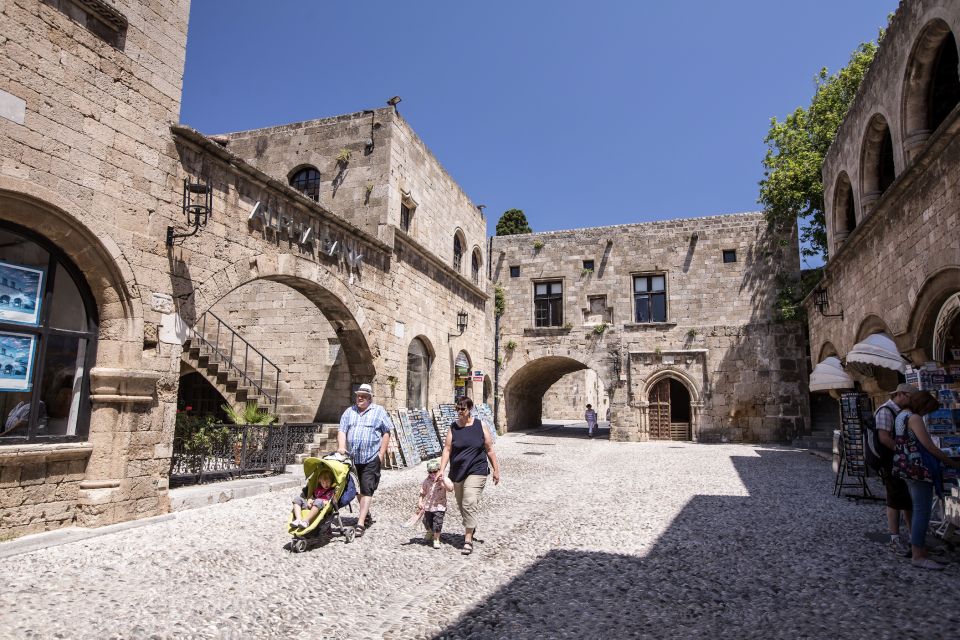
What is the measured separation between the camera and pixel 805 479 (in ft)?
33.1

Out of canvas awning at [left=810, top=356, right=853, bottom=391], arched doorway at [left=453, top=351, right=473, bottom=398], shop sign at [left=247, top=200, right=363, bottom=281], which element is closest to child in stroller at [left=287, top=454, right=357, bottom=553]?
shop sign at [left=247, top=200, right=363, bottom=281]

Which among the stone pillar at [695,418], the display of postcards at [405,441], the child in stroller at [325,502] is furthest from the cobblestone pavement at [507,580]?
the stone pillar at [695,418]

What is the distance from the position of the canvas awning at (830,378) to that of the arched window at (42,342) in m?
11.0

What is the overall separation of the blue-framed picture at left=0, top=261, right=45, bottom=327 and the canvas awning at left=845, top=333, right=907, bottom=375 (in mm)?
10454

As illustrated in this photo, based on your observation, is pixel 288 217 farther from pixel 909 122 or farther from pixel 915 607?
pixel 909 122

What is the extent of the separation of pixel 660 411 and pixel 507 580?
1693cm

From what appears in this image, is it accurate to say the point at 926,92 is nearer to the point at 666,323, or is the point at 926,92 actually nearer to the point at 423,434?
the point at 423,434

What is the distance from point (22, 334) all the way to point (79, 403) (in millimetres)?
922

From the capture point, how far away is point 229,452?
873 cm

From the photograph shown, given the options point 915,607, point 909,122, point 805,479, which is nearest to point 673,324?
point 805,479

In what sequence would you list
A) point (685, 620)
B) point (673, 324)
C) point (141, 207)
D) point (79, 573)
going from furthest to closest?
point (673, 324)
point (141, 207)
point (79, 573)
point (685, 620)

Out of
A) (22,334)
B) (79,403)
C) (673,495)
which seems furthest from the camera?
(673,495)

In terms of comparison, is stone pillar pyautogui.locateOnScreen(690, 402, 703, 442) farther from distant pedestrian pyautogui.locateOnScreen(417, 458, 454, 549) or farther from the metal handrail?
distant pedestrian pyautogui.locateOnScreen(417, 458, 454, 549)

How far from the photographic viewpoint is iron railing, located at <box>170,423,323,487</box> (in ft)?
26.8
